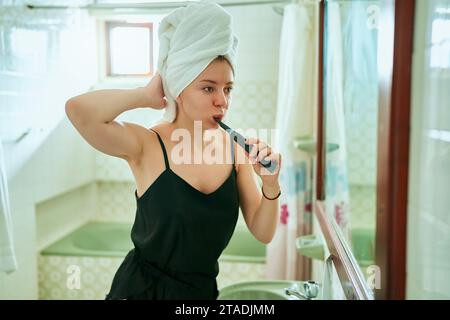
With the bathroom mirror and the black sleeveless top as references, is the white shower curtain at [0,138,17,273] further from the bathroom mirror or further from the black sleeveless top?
the bathroom mirror

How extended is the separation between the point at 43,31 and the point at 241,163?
0.47 m

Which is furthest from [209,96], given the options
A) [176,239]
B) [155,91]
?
[176,239]

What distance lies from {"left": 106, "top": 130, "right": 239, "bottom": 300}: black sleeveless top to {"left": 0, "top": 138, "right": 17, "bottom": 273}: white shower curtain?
288 mm

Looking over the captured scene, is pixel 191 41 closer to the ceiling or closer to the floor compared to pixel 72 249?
closer to the ceiling

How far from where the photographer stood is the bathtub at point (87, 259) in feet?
2.26

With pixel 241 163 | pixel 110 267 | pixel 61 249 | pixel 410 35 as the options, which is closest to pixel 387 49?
pixel 410 35

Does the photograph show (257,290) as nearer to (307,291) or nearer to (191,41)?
(307,291)

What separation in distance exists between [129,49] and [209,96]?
159 millimetres

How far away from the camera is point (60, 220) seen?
1039 mm

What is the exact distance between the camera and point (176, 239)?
56 centimetres

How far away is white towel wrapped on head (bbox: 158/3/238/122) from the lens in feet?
1.70

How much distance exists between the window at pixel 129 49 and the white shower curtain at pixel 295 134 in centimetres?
71

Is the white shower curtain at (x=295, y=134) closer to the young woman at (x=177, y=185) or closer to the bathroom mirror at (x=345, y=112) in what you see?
the bathroom mirror at (x=345, y=112)
